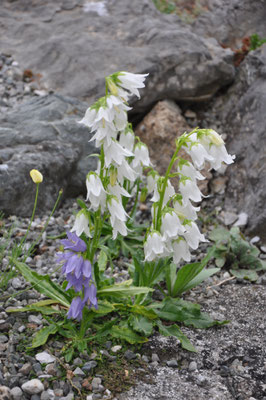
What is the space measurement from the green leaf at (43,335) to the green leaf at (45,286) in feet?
0.49

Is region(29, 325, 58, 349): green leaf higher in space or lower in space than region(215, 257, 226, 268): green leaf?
higher

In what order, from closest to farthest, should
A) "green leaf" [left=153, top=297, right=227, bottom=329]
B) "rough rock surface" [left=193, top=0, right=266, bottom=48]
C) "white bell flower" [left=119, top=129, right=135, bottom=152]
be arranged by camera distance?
"green leaf" [left=153, top=297, right=227, bottom=329], "white bell flower" [left=119, top=129, right=135, bottom=152], "rough rock surface" [left=193, top=0, right=266, bottom=48]

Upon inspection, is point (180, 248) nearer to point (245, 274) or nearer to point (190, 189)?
point (190, 189)

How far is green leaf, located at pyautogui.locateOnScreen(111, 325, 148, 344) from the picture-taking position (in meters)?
2.73

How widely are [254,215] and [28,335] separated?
2.14m

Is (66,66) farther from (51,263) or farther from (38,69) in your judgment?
(51,263)

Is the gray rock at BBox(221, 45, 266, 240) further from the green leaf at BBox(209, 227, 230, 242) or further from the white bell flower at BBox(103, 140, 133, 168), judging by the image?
the white bell flower at BBox(103, 140, 133, 168)

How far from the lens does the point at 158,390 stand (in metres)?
2.51

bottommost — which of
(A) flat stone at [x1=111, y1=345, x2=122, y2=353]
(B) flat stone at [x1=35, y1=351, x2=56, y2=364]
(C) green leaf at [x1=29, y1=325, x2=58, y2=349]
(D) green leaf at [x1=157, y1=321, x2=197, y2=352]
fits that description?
(A) flat stone at [x1=111, y1=345, x2=122, y2=353]

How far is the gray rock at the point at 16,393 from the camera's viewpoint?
2316 mm

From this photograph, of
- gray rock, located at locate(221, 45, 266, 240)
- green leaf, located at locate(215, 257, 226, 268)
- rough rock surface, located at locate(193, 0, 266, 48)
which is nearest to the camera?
green leaf, located at locate(215, 257, 226, 268)

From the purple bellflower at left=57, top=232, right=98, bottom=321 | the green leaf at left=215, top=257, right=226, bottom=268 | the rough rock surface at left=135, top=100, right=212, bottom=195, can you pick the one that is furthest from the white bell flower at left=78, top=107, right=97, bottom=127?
the rough rock surface at left=135, top=100, right=212, bottom=195

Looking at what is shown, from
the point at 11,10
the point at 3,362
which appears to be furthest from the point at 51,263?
the point at 11,10

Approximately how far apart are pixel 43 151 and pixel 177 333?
1964mm
